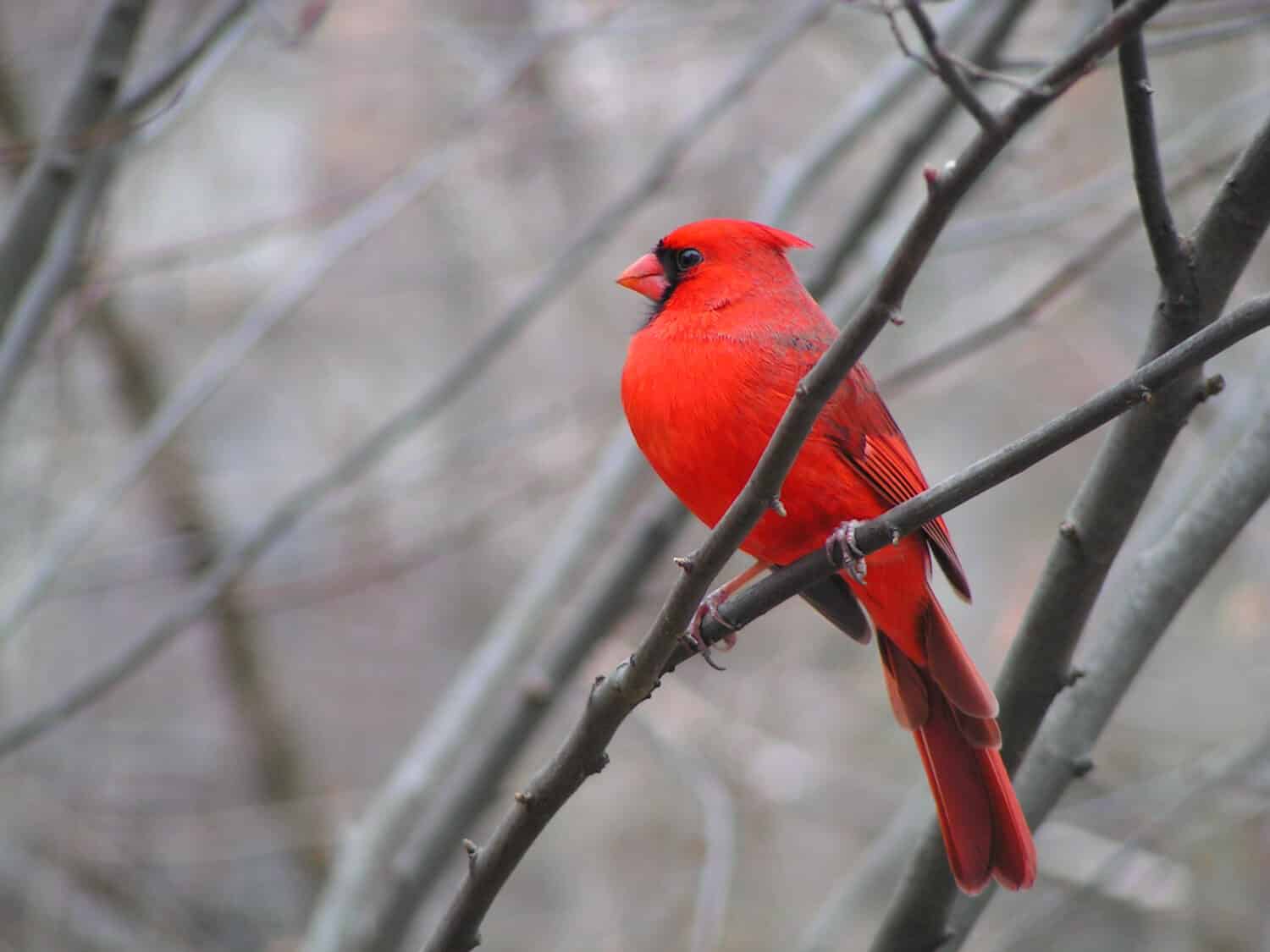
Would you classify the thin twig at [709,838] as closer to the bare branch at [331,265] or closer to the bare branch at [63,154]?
the bare branch at [331,265]

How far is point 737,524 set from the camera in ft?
6.53

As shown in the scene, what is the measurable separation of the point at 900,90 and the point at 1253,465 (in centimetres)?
249

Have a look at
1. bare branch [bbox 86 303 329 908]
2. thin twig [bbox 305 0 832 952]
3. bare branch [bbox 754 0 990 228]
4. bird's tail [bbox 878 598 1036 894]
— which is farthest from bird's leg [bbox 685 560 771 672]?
bare branch [bbox 86 303 329 908]

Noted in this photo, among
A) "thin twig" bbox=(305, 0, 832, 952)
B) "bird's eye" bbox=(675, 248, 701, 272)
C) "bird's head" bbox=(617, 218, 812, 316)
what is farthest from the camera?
"thin twig" bbox=(305, 0, 832, 952)

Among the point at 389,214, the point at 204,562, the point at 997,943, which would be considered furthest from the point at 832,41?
the point at 997,943

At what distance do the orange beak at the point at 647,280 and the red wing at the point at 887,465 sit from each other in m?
0.56

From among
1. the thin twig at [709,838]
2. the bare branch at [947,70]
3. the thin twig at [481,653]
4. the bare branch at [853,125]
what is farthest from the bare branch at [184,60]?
the thin twig at [709,838]

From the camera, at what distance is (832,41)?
7.04 metres

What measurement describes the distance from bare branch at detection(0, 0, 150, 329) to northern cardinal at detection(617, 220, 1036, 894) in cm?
124

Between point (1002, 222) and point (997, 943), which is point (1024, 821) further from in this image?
point (1002, 222)

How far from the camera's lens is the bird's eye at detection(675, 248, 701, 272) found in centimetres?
333

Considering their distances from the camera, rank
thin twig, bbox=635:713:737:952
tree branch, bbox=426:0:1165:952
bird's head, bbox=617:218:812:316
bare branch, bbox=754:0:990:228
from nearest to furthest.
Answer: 1. tree branch, bbox=426:0:1165:952
2. bird's head, bbox=617:218:812:316
3. thin twig, bbox=635:713:737:952
4. bare branch, bbox=754:0:990:228

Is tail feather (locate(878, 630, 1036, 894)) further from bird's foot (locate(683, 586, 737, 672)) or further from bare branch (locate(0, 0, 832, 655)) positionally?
bare branch (locate(0, 0, 832, 655))

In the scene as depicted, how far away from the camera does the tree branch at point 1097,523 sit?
224cm
